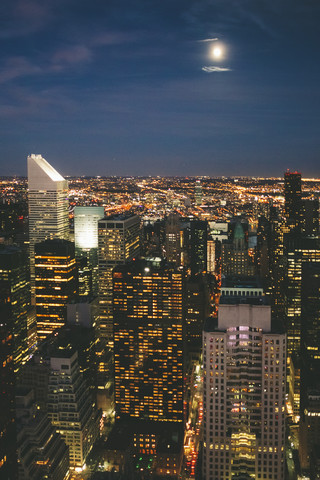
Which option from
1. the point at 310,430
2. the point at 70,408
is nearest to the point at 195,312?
the point at 70,408

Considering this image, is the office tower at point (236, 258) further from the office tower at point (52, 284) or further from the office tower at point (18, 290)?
the office tower at point (18, 290)

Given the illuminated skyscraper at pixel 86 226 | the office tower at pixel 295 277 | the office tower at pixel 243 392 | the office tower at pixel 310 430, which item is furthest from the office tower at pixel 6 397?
the illuminated skyscraper at pixel 86 226

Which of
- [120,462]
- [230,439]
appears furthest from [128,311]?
[230,439]

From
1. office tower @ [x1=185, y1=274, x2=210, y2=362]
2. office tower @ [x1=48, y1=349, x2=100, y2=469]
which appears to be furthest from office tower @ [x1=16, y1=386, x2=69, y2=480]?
office tower @ [x1=185, y1=274, x2=210, y2=362]

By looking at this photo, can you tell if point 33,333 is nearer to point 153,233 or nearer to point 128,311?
point 128,311

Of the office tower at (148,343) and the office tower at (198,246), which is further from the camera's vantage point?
the office tower at (198,246)

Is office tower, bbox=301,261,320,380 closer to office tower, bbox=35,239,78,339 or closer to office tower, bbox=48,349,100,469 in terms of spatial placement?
office tower, bbox=48,349,100,469

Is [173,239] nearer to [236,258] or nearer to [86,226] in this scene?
[236,258]
